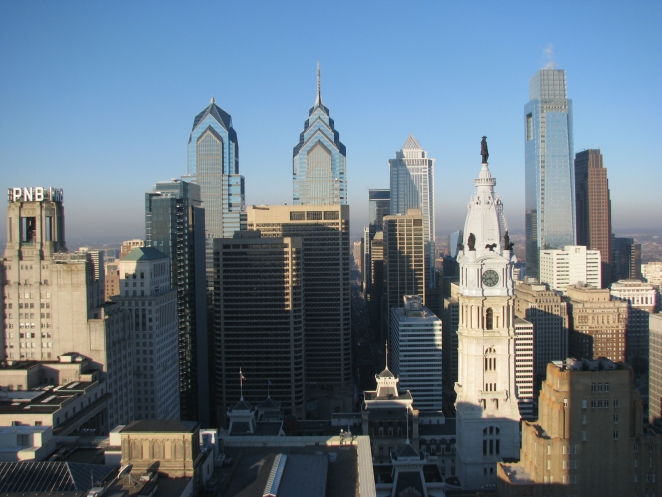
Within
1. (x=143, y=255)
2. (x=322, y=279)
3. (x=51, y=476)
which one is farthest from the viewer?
(x=322, y=279)

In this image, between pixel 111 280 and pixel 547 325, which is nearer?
pixel 111 280

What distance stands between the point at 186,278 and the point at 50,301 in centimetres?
6847

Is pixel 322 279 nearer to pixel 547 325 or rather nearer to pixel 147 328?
pixel 547 325

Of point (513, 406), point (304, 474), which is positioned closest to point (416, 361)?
point (513, 406)

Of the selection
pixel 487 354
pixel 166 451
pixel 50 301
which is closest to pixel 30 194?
pixel 50 301

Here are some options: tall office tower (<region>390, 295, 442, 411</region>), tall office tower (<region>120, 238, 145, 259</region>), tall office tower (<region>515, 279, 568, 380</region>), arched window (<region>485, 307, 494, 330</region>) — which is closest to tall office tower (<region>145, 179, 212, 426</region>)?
tall office tower (<region>120, 238, 145, 259</region>)

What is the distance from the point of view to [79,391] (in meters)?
70.1

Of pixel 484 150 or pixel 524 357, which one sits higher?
pixel 484 150

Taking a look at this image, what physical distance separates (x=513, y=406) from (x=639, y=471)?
2602cm

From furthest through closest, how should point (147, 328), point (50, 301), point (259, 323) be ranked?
point (259, 323) → point (147, 328) → point (50, 301)

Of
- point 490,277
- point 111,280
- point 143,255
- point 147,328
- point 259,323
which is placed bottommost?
point 259,323

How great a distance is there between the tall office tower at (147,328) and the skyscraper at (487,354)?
1989 inches

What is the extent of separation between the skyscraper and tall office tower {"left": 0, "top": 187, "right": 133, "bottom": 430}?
46273mm

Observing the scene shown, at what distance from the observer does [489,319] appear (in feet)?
267
